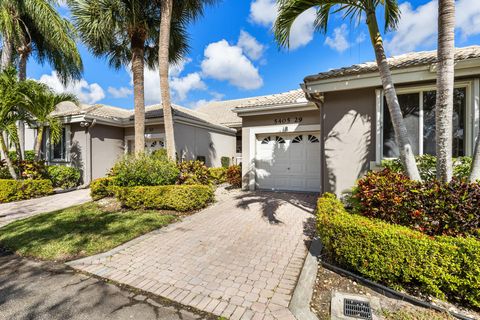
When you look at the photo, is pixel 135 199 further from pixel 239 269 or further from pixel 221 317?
pixel 221 317

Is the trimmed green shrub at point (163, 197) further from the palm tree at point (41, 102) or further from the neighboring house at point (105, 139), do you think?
the palm tree at point (41, 102)

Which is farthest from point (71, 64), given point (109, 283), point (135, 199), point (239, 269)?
point (239, 269)

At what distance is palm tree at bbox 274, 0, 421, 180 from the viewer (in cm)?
456

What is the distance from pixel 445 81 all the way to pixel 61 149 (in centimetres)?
1710

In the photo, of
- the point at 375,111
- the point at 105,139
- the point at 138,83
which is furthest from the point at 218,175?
the point at 375,111

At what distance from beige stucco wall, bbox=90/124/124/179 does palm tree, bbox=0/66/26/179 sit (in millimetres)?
3339

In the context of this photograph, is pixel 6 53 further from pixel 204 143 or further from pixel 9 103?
pixel 204 143

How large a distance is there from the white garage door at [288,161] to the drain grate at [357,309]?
720 cm

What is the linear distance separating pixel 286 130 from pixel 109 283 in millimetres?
8532

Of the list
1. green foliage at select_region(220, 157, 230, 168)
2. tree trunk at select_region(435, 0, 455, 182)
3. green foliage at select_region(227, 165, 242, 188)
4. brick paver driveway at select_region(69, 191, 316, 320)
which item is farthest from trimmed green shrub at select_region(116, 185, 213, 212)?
green foliage at select_region(220, 157, 230, 168)

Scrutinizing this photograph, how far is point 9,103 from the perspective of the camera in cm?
908

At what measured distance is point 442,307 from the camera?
110 inches

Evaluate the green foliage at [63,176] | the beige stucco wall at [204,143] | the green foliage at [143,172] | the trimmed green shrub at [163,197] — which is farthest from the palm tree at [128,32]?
the green foliage at [63,176]

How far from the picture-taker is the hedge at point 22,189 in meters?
9.05
